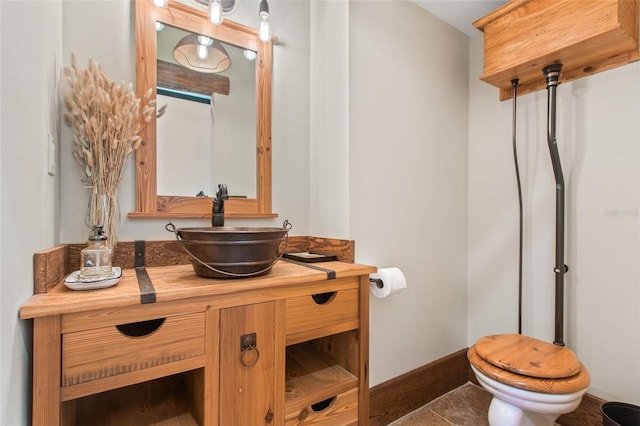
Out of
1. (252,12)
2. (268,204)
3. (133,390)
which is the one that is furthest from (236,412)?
(252,12)

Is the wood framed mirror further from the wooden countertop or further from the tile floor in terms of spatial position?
the tile floor

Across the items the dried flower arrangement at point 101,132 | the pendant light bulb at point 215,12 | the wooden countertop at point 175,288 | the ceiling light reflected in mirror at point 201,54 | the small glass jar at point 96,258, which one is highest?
the pendant light bulb at point 215,12

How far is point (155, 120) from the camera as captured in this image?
1258 mm

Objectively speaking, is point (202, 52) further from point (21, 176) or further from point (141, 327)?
point (141, 327)

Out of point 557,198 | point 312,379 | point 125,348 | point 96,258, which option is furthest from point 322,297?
point 557,198

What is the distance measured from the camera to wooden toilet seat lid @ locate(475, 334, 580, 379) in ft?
3.74

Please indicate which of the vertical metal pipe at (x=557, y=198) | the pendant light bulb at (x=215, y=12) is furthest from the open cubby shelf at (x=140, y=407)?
the vertical metal pipe at (x=557, y=198)

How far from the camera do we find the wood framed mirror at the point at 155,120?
1220mm

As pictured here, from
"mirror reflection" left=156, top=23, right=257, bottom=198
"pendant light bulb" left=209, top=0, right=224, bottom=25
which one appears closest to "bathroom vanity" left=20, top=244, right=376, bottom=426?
"mirror reflection" left=156, top=23, right=257, bottom=198

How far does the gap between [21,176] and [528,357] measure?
1773 millimetres

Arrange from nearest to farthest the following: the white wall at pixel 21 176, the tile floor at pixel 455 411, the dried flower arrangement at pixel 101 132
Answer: the white wall at pixel 21 176 → the dried flower arrangement at pixel 101 132 → the tile floor at pixel 455 411

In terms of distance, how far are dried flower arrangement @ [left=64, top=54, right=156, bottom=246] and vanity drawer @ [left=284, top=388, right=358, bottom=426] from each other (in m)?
0.88

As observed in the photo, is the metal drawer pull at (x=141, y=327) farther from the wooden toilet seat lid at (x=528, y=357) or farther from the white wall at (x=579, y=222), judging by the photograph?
the white wall at (x=579, y=222)

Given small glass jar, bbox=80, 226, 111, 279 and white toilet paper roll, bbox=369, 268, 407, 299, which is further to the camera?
white toilet paper roll, bbox=369, 268, 407, 299
